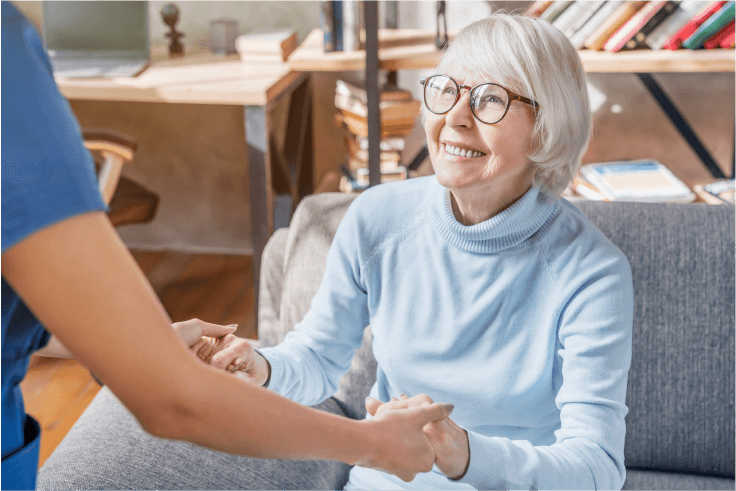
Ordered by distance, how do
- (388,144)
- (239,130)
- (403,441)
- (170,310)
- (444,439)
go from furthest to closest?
(239,130)
(170,310)
(388,144)
(444,439)
(403,441)

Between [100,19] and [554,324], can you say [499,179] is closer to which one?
[554,324]

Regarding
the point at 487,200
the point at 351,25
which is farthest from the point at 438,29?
the point at 487,200

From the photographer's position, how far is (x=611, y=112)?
9.32ft

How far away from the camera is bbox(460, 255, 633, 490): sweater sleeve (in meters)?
0.93

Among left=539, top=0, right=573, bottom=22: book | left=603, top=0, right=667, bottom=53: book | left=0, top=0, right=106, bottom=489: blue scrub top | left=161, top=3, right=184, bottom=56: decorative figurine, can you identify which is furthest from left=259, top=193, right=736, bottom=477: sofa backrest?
left=161, top=3, right=184, bottom=56: decorative figurine

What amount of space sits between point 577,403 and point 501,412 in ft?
0.44

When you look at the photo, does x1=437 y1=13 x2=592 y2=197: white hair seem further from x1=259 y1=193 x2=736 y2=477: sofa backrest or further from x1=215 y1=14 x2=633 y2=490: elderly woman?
x1=259 y1=193 x2=736 y2=477: sofa backrest

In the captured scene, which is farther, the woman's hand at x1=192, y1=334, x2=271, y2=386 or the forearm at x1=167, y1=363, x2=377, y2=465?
the woman's hand at x1=192, y1=334, x2=271, y2=386

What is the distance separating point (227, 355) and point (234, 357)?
0.6 inches

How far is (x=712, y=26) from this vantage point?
83.9 inches

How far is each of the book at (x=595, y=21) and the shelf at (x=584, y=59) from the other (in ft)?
0.14

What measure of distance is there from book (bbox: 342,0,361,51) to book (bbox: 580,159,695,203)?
916 millimetres

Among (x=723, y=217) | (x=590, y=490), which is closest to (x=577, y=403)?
(x=590, y=490)

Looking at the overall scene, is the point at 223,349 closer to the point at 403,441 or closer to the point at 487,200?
the point at 403,441
